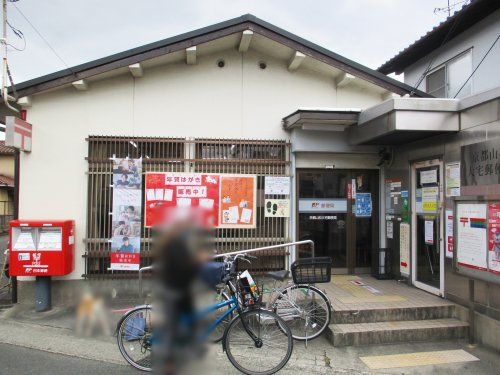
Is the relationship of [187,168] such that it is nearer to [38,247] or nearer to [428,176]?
[38,247]

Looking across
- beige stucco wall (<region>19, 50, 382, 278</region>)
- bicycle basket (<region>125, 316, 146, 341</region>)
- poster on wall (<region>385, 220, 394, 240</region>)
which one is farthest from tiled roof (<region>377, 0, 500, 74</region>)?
bicycle basket (<region>125, 316, 146, 341</region>)

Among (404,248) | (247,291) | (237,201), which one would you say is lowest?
(247,291)

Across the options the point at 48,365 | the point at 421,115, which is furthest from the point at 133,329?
the point at 421,115

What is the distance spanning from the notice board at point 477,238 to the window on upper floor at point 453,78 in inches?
235

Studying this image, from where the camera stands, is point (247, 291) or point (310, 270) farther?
point (310, 270)

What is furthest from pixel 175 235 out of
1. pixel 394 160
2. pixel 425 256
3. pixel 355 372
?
pixel 394 160

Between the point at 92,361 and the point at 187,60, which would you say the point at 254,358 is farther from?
the point at 187,60

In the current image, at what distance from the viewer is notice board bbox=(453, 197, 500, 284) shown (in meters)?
4.59

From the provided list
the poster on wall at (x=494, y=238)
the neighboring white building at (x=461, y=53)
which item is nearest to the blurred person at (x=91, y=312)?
the poster on wall at (x=494, y=238)

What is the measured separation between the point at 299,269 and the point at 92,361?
284 cm

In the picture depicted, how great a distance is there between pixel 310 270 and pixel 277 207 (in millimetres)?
2094

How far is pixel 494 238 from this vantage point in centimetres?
461

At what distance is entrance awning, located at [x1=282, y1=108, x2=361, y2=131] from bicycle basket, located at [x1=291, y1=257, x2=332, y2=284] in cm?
253

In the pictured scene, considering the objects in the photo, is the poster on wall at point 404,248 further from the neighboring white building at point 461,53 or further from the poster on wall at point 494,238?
the neighboring white building at point 461,53
